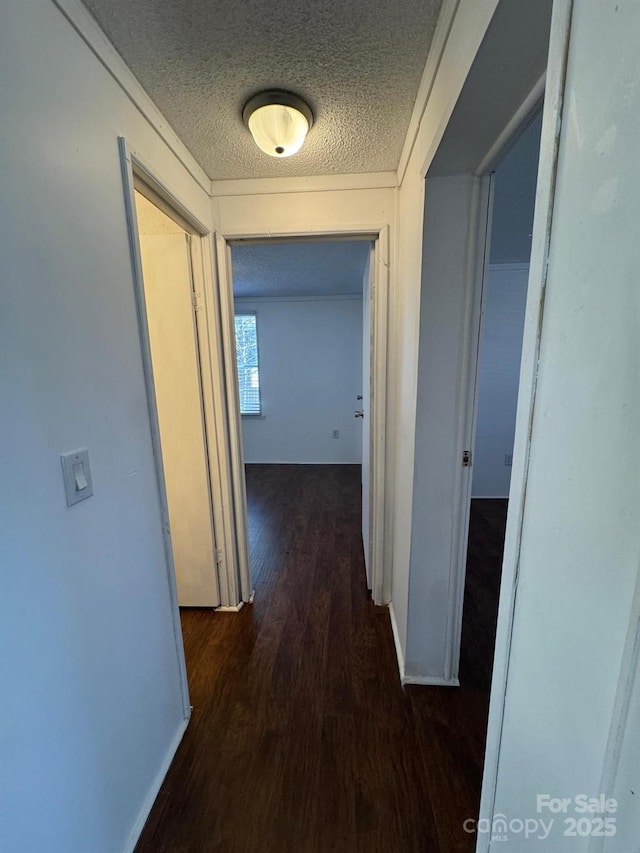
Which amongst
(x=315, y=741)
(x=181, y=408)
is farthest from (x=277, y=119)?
(x=315, y=741)

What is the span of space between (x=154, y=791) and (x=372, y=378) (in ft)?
5.98

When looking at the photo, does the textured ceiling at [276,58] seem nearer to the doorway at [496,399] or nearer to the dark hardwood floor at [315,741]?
the doorway at [496,399]

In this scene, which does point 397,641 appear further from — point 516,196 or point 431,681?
point 516,196

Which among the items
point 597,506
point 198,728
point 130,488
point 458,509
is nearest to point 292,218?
point 130,488

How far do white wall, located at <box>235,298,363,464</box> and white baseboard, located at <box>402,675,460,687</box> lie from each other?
3.08 meters

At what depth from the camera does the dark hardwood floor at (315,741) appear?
0.98m

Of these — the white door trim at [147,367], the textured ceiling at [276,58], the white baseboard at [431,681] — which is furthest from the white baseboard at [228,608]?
the textured ceiling at [276,58]

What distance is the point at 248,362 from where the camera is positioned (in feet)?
14.6

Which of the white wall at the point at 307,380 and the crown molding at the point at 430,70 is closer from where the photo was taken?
the crown molding at the point at 430,70

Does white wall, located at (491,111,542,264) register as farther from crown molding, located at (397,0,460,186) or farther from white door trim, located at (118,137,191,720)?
white door trim, located at (118,137,191,720)

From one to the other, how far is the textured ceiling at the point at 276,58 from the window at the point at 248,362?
306 cm

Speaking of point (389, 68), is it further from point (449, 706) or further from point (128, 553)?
point (449, 706)

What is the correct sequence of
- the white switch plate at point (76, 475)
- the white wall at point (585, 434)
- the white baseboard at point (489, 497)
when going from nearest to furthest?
the white wall at point (585, 434)
the white switch plate at point (76, 475)
the white baseboard at point (489, 497)

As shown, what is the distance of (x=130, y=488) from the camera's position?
39.1 inches
